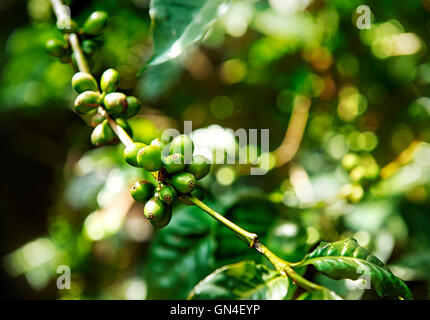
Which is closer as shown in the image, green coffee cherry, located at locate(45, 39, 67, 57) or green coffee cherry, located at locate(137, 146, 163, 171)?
green coffee cherry, located at locate(137, 146, 163, 171)

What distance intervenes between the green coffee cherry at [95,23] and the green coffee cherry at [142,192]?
442 millimetres

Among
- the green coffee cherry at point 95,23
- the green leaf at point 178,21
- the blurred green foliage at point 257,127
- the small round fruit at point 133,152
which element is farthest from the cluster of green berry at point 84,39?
the small round fruit at point 133,152

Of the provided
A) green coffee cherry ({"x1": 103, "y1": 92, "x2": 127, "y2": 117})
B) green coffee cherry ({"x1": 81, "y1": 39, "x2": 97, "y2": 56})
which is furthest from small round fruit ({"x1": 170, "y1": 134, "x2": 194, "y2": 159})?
green coffee cherry ({"x1": 81, "y1": 39, "x2": 97, "y2": 56})

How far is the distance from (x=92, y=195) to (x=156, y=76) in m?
0.62

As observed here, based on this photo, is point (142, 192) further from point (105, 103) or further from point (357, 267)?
point (357, 267)

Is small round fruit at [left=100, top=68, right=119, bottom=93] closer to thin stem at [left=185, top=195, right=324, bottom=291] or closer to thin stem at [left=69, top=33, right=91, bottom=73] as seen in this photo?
thin stem at [left=69, top=33, right=91, bottom=73]

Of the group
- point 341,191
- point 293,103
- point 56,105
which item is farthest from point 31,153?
point 341,191

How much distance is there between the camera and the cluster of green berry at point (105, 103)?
0.82m

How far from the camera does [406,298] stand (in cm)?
74

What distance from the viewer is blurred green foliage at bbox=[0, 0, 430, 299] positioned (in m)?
1.29

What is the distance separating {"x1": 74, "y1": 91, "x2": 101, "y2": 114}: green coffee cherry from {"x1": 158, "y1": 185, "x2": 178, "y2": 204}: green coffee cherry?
251mm

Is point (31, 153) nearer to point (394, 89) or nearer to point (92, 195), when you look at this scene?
point (92, 195)

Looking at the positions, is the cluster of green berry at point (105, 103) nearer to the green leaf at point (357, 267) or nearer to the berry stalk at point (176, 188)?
the berry stalk at point (176, 188)
